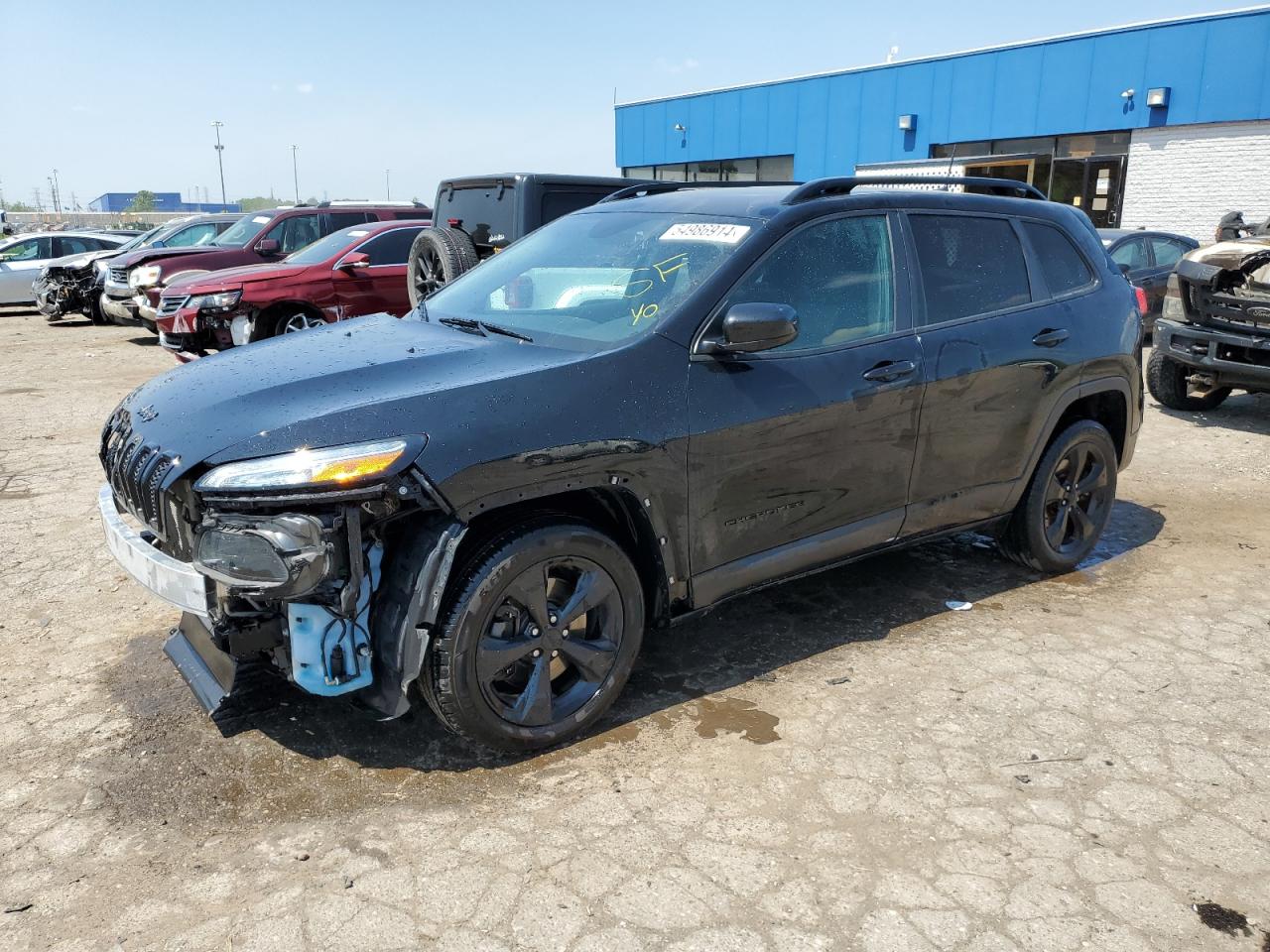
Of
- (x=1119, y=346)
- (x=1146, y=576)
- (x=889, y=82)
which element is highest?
(x=889, y=82)

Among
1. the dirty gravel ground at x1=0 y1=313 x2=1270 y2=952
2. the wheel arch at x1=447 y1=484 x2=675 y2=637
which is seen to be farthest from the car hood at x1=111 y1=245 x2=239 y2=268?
the wheel arch at x1=447 y1=484 x2=675 y2=637

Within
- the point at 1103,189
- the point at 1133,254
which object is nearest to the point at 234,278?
the point at 1133,254

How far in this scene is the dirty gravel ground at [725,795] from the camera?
2.48 m

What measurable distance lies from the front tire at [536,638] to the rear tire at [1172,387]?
7399 millimetres

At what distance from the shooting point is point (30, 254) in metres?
18.6

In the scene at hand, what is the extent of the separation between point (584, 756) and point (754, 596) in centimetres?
160

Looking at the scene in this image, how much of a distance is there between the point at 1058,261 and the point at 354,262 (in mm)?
7668

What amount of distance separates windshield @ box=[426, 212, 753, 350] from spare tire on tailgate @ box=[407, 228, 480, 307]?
3.27 metres

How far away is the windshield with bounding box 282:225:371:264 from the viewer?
10516 mm

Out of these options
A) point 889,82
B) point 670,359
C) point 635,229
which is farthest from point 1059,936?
point 889,82

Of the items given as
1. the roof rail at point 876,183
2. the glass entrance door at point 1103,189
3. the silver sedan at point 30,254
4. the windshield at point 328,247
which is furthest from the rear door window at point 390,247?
the glass entrance door at point 1103,189

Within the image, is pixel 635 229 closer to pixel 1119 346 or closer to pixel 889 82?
pixel 1119 346

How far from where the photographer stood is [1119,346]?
4.80m

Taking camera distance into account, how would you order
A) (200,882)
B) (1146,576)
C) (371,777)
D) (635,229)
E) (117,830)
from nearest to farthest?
(200,882) → (117,830) → (371,777) → (635,229) → (1146,576)
